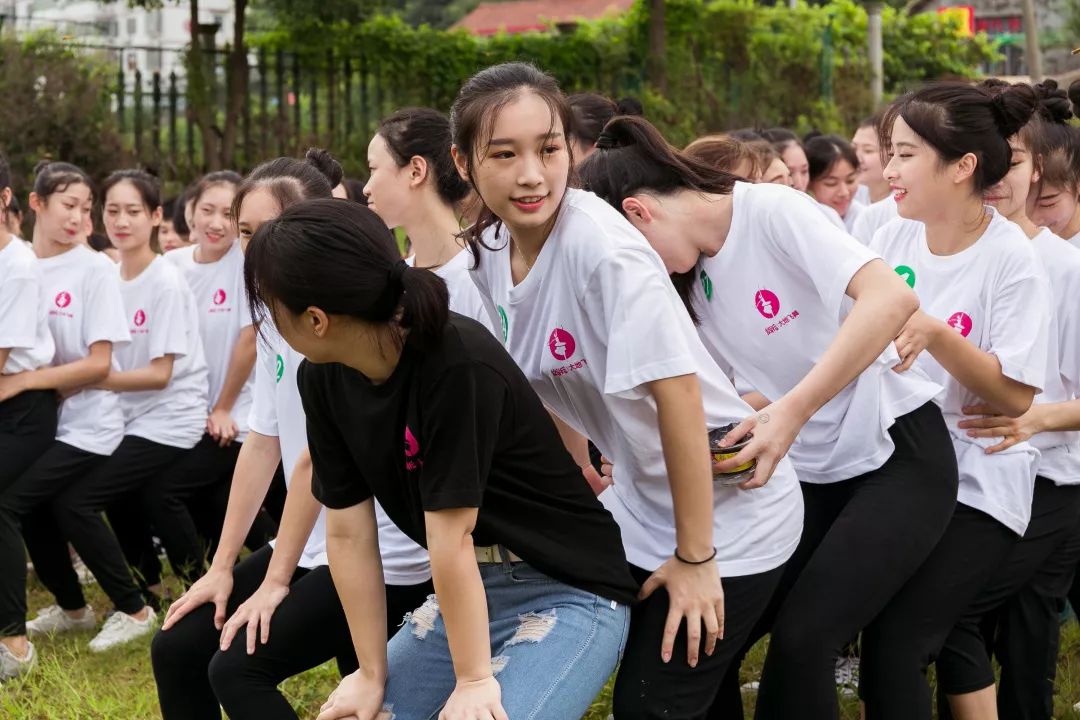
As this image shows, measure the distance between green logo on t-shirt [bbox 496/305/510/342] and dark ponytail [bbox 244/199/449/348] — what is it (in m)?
0.35

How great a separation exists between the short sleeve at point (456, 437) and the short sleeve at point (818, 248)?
738mm

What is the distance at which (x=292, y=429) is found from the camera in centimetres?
308

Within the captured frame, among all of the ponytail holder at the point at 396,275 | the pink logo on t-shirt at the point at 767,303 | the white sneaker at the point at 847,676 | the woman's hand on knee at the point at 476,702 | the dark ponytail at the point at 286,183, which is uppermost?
the dark ponytail at the point at 286,183

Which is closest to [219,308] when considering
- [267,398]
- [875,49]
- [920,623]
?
[267,398]

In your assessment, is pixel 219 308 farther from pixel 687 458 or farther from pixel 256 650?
pixel 687 458

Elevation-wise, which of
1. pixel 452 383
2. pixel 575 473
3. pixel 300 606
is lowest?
pixel 300 606

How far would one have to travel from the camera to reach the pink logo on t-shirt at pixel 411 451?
2.23 m

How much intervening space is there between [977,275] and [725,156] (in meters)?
0.67

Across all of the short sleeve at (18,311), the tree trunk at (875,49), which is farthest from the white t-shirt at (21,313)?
the tree trunk at (875,49)

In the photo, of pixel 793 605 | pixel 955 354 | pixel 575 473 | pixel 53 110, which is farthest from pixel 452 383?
pixel 53 110

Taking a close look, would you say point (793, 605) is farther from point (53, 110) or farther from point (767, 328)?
point (53, 110)

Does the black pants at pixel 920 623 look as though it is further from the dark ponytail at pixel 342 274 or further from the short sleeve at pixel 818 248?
the dark ponytail at pixel 342 274

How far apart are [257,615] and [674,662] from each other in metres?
0.91

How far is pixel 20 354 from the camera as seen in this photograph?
4.77 meters
